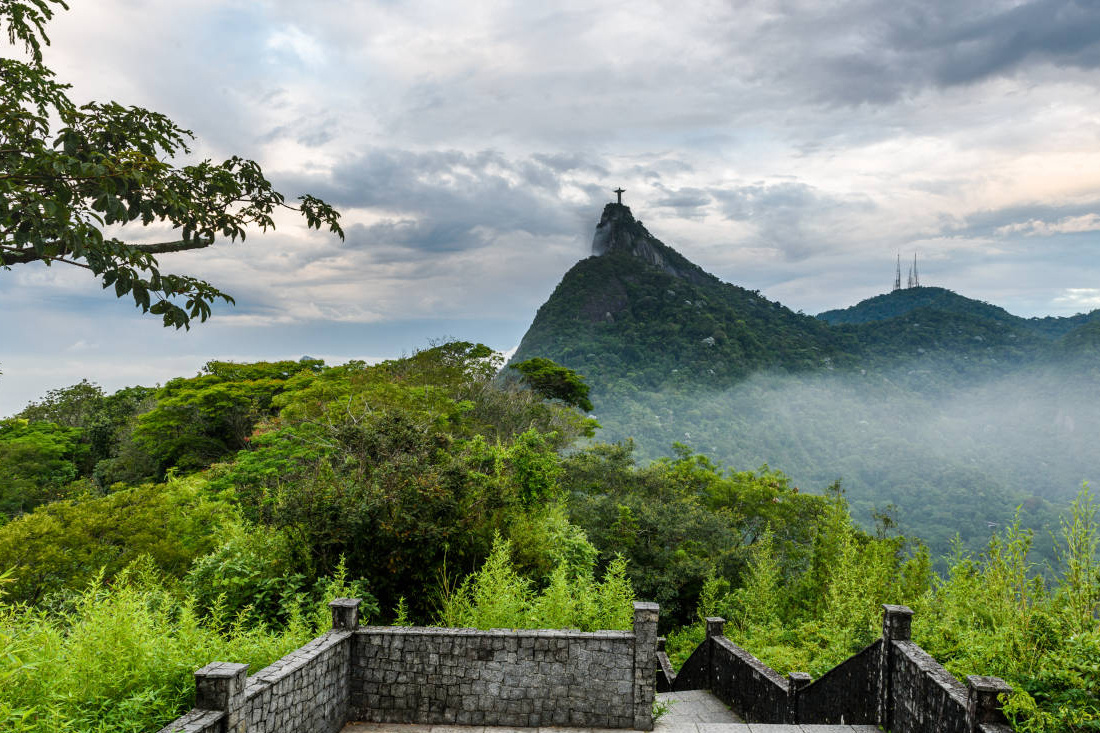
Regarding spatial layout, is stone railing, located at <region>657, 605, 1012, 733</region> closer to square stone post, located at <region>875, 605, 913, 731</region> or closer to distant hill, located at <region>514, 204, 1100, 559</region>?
square stone post, located at <region>875, 605, 913, 731</region>

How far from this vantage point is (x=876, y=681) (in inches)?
261

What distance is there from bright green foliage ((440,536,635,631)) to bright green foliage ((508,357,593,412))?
2808cm

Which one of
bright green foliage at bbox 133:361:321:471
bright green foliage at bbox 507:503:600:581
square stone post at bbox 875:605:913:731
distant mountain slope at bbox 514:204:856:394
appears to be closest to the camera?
square stone post at bbox 875:605:913:731

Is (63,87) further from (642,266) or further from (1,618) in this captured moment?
(642,266)

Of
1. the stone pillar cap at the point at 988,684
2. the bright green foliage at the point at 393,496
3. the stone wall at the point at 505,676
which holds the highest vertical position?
the bright green foliage at the point at 393,496

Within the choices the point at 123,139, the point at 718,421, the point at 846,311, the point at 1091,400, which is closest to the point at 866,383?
the point at 1091,400

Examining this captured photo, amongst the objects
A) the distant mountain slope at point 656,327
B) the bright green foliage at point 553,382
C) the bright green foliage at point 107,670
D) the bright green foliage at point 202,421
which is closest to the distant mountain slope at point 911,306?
the distant mountain slope at point 656,327

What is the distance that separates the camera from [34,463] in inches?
954

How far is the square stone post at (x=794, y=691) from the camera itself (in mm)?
7888

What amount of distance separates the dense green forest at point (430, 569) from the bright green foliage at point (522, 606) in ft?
0.09

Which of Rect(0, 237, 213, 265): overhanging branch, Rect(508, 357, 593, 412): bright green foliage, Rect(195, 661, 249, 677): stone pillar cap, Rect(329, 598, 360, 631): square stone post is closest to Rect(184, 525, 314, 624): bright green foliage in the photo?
Rect(329, 598, 360, 631): square stone post

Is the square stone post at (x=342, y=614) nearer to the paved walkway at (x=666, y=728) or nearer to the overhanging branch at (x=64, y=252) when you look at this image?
the paved walkway at (x=666, y=728)

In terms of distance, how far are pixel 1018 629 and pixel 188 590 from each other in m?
9.21

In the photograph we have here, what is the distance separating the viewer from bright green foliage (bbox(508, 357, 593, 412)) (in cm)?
3634
